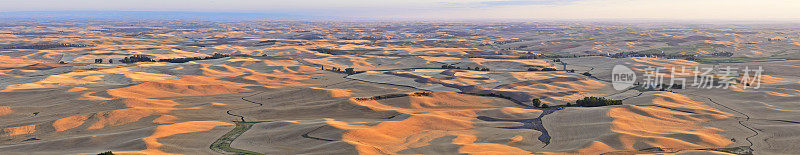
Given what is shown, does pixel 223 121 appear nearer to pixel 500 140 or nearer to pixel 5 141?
pixel 5 141

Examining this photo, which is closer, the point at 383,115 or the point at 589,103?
the point at 383,115

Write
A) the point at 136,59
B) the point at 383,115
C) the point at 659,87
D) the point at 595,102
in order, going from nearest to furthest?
the point at 383,115
the point at 595,102
the point at 659,87
the point at 136,59

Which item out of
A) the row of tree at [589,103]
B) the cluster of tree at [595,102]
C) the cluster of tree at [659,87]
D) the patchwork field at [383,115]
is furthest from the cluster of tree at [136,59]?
the cluster of tree at [659,87]

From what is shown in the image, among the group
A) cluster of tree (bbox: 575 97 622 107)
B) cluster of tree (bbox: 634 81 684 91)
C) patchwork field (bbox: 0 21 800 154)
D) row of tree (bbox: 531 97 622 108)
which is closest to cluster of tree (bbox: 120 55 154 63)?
patchwork field (bbox: 0 21 800 154)

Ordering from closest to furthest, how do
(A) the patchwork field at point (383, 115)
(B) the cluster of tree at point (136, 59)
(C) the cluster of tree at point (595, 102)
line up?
(A) the patchwork field at point (383, 115) → (C) the cluster of tree at point (595, 102) → (B) the cluster of tree at point (136, 59)

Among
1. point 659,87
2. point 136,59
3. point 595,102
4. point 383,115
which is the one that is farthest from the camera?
point 136,59

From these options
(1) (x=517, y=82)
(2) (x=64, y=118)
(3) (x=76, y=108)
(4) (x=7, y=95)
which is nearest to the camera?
(2) (x=64, y=118)

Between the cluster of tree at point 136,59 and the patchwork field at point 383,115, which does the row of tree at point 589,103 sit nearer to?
the patchwork field at point 383,115

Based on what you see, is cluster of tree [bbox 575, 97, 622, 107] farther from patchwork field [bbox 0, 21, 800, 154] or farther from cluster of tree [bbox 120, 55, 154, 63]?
cluster of tree [bbox 120, 55, 154, 63]

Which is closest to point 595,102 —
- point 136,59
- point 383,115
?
point 383,115

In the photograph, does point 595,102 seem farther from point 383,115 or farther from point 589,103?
point 383,115

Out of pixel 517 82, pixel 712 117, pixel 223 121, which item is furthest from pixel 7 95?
pixel 712 117
